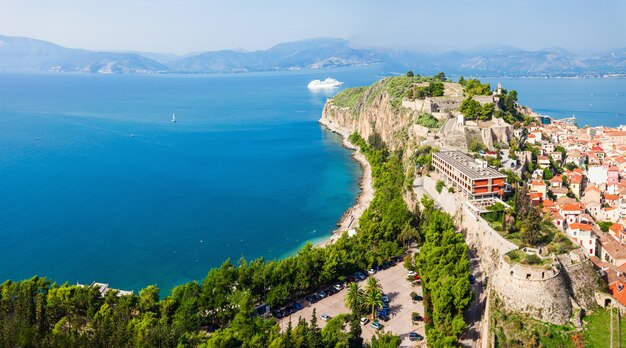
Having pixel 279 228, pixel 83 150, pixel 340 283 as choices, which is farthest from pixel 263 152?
pixel 340 283

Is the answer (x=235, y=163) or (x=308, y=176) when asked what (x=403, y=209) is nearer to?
(x=308, y=176)

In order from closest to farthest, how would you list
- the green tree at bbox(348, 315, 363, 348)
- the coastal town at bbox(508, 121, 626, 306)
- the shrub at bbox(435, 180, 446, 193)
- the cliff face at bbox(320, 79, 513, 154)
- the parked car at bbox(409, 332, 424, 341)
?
the green tree at bbox(348, 315, 363, 348) < the parked car at bbox(409, 332, 424, 341) < the coastal town at bbox(508, 121, 626, 306) < the shrub at bbox(435, 180, 446, 193) < the cliff face at bbox(320, 79, 513, 154)

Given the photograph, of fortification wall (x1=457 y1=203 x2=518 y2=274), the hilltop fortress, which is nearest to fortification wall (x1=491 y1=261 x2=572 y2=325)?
the hilltop fortress

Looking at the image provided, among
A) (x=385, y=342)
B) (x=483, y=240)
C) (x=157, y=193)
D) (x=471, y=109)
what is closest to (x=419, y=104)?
(x=471, y=109)

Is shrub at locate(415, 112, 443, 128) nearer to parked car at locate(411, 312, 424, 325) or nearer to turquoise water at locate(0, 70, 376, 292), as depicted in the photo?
turquoise water at locate(0, 70, 376, 292)

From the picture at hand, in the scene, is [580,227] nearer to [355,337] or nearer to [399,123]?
[355,337]

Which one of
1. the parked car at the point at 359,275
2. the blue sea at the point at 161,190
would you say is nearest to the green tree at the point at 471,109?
the blue sea at the point at 161,190

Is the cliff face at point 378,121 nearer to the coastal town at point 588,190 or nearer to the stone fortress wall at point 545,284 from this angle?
the coastal town at point 588,190
